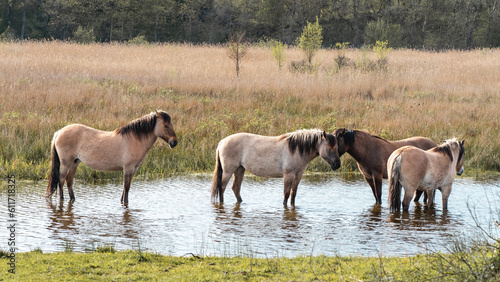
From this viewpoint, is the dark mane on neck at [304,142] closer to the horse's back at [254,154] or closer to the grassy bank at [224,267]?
the horse's back at [254,154]

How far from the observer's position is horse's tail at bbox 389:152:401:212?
8.28m

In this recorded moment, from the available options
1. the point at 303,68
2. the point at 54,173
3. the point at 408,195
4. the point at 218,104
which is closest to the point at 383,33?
the point at 303,68

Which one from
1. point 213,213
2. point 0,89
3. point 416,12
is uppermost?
point 416,12

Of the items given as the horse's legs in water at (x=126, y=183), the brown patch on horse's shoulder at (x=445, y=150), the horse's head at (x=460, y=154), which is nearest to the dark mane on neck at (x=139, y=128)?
the horse's legs in water at (x=126, y=183)

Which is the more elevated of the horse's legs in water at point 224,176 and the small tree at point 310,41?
the small tree at point 310,41

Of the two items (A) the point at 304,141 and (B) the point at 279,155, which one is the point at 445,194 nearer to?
(A) the point at 304,141

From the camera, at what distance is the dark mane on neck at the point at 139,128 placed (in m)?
9.23

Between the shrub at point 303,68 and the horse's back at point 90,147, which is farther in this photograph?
the shrub at point 303,68

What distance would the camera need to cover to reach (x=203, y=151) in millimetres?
12945

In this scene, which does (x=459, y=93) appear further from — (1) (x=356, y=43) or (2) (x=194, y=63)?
(1) (x=356, y=43)

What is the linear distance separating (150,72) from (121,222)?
17.9 metres

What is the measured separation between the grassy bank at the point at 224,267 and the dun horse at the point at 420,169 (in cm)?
261

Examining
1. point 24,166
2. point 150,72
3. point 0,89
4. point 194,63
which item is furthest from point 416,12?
point 24,166

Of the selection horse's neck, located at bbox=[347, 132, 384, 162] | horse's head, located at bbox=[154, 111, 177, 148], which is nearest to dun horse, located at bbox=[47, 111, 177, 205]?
horse's head, located at bbox=[154, 111, 177, 148]
